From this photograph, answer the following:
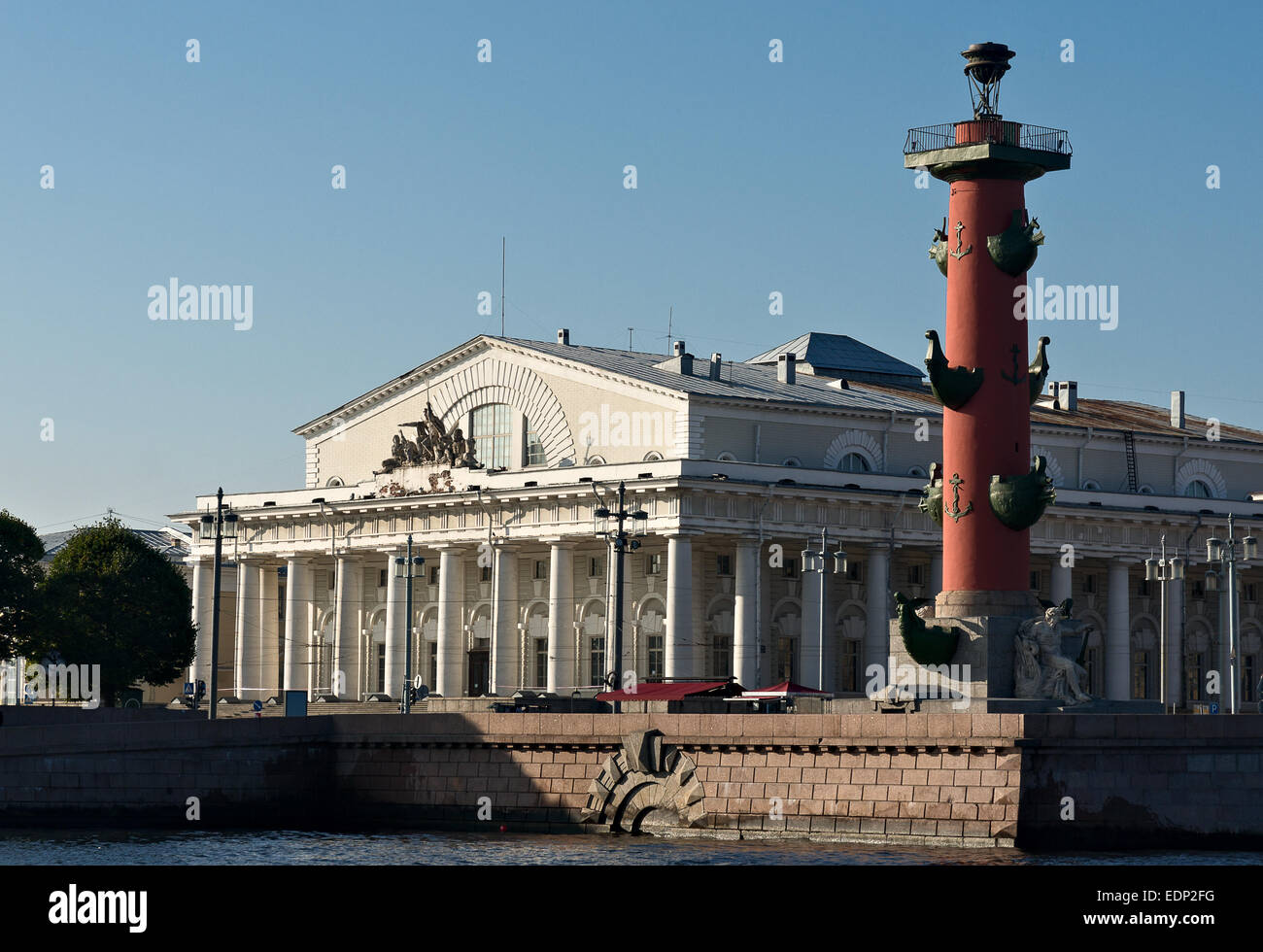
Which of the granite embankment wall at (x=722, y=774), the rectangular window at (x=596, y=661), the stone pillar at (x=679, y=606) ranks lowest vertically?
the granite embankment wall at (x=722, y=774)

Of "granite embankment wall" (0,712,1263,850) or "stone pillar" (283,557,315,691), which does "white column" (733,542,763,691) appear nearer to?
"stone pillar" (283,557,315,691)

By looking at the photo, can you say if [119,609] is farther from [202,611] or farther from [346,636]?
[202,611]

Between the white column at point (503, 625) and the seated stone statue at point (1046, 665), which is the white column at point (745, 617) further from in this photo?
the seated stone statue at point (1046, 665)

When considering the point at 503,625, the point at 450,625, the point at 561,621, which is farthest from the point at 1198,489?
the point at 450,625

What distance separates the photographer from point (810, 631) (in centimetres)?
8044

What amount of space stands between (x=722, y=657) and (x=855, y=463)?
31.3 feet

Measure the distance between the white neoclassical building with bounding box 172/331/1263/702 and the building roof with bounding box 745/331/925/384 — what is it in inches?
5.6

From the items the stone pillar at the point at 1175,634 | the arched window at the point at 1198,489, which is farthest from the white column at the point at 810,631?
the arched window at the point at 1198,489

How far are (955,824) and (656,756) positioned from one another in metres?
7.26

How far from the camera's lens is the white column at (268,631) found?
92.4 metres

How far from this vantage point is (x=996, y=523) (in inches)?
1801

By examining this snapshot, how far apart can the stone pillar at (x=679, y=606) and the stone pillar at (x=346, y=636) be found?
53.4ft
